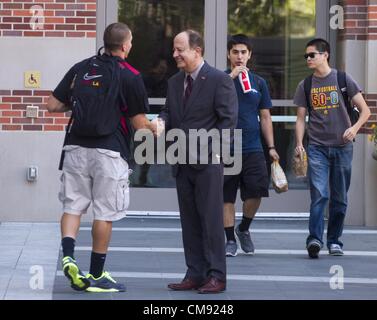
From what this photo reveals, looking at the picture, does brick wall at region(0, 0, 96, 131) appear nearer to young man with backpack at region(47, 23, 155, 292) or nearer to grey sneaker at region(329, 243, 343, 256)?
grey sneaker at region(329, 243, 343, 256)

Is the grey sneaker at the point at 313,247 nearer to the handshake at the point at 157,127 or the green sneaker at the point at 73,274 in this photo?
the handshake at the point at 157,127

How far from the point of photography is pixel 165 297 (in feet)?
25.6

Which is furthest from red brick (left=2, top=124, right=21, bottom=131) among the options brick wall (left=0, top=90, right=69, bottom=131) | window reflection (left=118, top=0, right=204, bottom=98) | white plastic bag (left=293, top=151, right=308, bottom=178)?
white plastic bag (left=293, top=151, right=308, bottom=178)

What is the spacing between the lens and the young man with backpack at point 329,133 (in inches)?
396

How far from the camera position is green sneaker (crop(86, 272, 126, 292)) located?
7957 mm

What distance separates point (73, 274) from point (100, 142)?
37.6 inches

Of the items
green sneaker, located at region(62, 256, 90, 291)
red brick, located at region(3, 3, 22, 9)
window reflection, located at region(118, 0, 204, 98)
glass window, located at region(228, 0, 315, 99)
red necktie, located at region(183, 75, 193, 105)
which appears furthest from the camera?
glass window, located at region(228, 0, 315, 99)

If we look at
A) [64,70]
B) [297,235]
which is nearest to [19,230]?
[64,70]

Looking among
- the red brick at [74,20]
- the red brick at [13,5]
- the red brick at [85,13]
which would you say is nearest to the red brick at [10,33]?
the red brick at [13,5]

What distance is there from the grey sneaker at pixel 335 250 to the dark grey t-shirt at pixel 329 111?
37.4 inches

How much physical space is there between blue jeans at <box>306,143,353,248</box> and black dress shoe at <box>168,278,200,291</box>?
6.89ft

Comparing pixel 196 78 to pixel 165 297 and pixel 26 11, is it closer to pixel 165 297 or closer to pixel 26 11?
pixel 165 297

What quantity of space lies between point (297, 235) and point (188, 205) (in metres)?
3.72
